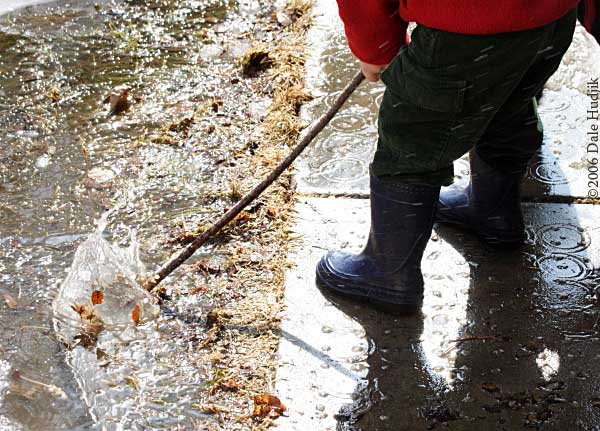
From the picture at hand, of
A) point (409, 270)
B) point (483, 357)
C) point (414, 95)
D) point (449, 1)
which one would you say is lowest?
point (483, 357)

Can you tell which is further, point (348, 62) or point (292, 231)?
point (348, 62)

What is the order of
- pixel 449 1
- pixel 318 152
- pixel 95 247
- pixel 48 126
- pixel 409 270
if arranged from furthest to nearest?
pixel 48 126 < pixel 318 152 < pixel 95 247 < pixel 409 270 < pixel 449 1

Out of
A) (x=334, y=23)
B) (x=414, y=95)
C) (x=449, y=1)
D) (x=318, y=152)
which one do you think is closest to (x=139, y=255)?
(x=318, y=152)

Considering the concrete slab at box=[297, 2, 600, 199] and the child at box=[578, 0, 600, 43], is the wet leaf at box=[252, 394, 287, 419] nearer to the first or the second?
the concrete slab at box=[297, 2, 600, 199]

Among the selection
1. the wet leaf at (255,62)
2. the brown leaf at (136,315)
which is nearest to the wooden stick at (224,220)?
the brown leaf at (136,315)

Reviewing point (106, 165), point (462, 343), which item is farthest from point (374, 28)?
point (106, 165)

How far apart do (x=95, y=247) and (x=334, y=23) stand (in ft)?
6.64

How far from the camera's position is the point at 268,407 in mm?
2184

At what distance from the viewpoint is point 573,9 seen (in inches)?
84.7

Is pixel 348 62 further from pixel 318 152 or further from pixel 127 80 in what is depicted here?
pixel 127 80

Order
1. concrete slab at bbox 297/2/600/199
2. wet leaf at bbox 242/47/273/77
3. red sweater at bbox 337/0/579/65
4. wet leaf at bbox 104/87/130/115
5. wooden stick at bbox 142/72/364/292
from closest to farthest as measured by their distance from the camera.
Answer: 1. red sweater at bbox 337/0/579/65
2. wooden stick at bbox 142/72/364/292
3. concrete slab at bbox 297/2/600/199
4. wet leaf at bbox 104/87/130/115
5. wet leaf at bbox 242/47/273/77

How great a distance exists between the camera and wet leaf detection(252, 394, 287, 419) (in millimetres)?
2170

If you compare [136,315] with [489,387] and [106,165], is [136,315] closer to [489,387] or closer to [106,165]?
[106,165]

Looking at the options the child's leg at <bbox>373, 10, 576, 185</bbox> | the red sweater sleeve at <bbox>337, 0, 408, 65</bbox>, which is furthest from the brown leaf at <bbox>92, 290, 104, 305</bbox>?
the red sweater sleeve at <bbox>337, 0, 408, 65</bbox>
